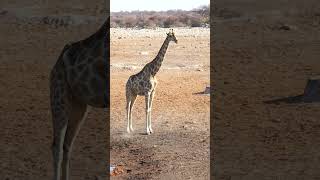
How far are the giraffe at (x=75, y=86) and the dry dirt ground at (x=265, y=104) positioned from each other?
7.12ft

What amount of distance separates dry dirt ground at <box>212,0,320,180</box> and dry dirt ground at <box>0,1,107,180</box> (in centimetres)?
161

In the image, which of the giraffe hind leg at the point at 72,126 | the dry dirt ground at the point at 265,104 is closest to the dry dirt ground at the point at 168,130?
the dry dirt ground at the point at 265,104

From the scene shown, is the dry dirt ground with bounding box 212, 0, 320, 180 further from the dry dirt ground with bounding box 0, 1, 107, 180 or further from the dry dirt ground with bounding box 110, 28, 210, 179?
the dry dirt ground with bounding box 0, 1, 107, 180

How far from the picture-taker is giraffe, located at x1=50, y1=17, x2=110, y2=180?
5270mm

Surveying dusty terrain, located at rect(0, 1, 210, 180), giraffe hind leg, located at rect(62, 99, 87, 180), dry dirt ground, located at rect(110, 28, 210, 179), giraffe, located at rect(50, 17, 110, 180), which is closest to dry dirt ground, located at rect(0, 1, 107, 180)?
dusty terrain, located at rect(0, 1, 210, 180)

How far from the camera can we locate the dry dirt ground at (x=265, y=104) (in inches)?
294

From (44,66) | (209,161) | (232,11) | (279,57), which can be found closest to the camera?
(209,161)

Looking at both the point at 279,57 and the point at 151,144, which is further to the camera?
the point at 279,57

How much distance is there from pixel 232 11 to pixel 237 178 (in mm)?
18211

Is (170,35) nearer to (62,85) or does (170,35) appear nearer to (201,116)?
(201,116)

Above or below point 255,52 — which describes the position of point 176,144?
below

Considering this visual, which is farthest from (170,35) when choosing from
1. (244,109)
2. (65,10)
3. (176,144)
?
(65,10)

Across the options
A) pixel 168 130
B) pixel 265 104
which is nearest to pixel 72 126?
pixel 168 130

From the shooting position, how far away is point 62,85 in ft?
17.8
